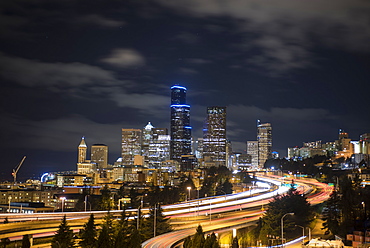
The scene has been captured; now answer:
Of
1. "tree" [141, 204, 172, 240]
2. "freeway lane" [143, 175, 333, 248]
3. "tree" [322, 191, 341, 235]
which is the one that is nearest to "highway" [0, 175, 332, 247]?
"freeway lane" [143, 175, 333, 248]

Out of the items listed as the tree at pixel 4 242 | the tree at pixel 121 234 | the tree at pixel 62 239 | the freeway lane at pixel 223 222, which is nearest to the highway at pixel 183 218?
the freeway lane at pixel 223 222

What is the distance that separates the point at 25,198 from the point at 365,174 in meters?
→ 122

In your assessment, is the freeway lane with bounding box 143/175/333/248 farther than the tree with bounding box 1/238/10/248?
Yes

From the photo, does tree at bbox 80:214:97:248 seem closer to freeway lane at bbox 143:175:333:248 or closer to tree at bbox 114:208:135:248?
tree at bbox 114:208:135:248

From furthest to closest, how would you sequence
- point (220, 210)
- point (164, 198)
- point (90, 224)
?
point (164, 198)
point (220, 210)
point (90, 224)

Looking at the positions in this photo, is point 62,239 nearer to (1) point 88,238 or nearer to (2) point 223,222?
(1) point 88,238

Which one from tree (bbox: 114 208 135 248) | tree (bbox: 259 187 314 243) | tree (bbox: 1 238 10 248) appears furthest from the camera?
tree (bbox: 259 187 314 243)

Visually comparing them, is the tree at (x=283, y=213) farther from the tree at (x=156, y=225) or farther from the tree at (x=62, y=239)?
the tree at (x=62, y=239)

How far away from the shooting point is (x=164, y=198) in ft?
417

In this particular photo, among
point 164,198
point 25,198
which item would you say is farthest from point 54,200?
point 164,198

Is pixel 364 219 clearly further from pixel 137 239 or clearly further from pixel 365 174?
pixel 365 174

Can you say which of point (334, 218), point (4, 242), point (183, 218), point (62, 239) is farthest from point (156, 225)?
point (334, 218)

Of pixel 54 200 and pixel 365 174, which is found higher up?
pixel 365 174

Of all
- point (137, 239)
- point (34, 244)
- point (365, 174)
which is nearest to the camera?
point (137, 239)
